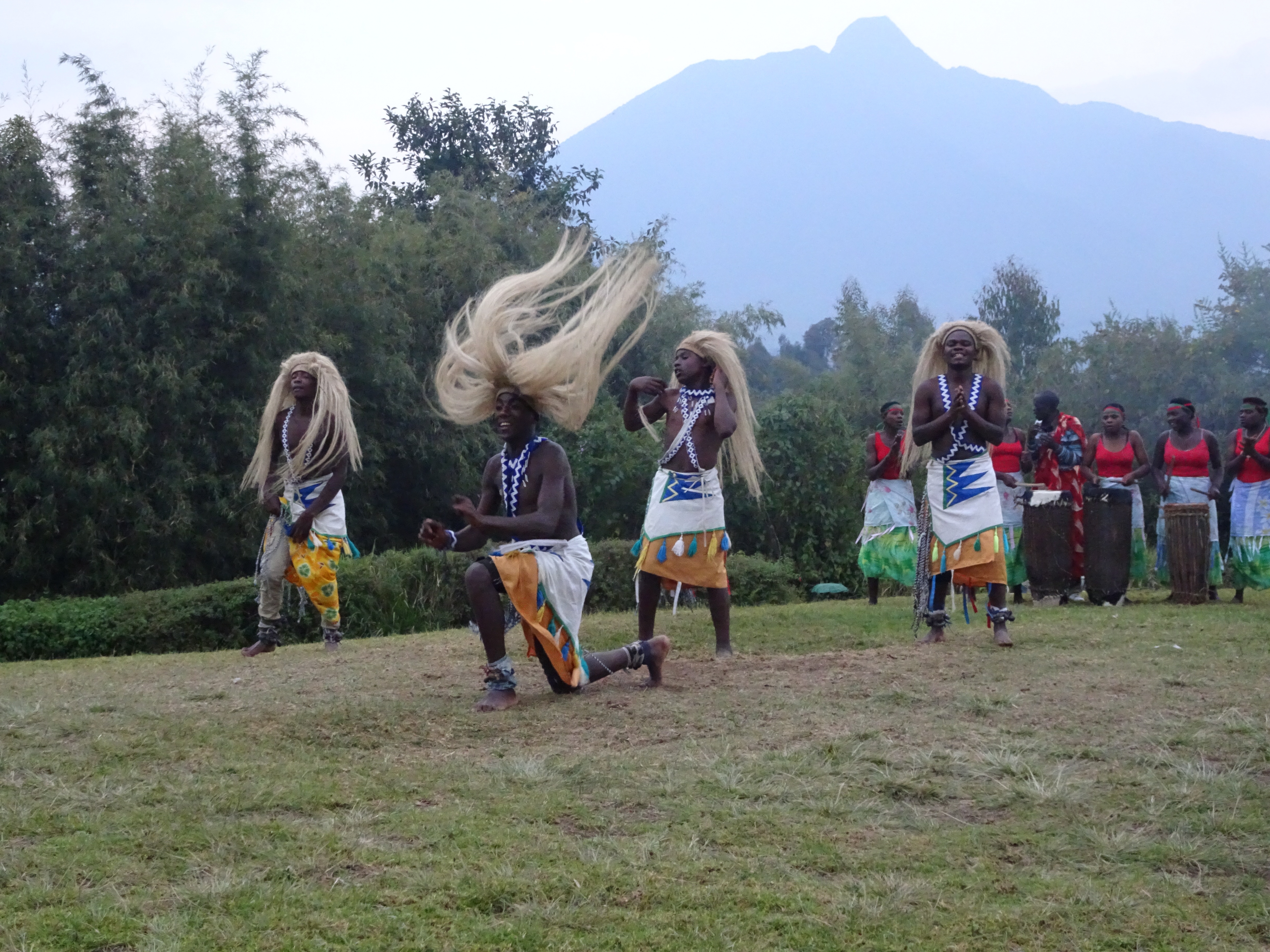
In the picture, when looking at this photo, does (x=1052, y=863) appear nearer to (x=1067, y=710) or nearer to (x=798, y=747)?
(x=798, y=747)

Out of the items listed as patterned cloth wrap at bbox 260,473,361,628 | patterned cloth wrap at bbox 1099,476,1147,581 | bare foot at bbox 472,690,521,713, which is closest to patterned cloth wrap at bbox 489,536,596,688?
bare foot at bbox 472,690,521,713

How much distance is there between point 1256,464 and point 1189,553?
973 mm

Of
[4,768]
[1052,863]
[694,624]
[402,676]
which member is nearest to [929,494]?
[694,624]

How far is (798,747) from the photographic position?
5008 mm

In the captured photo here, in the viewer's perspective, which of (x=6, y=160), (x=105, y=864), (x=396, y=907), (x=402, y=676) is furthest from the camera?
(x=6, y=160)

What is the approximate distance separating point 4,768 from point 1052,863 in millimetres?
3570

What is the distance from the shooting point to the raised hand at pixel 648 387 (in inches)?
307

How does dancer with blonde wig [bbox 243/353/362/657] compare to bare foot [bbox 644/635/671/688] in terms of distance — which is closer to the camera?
bare foot [bbox 644/635/671/688]

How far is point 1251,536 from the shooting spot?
11.6 m

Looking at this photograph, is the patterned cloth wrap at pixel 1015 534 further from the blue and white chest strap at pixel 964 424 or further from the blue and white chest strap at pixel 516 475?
the blue and white chest strap at pixel 516 475

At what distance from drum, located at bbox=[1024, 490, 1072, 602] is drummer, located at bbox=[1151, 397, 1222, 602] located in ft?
3.14

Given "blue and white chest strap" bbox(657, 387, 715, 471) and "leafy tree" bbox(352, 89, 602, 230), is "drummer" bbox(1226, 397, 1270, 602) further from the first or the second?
"leafy tree" bbox(352, 89, 602, 230)

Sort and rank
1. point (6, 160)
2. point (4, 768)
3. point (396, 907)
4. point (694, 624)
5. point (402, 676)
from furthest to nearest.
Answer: point (6, 160) → point (694, 624) → point (402, 676) → point (4, 768) → point (396, 907)

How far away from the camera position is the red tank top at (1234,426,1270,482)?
37.7ft
